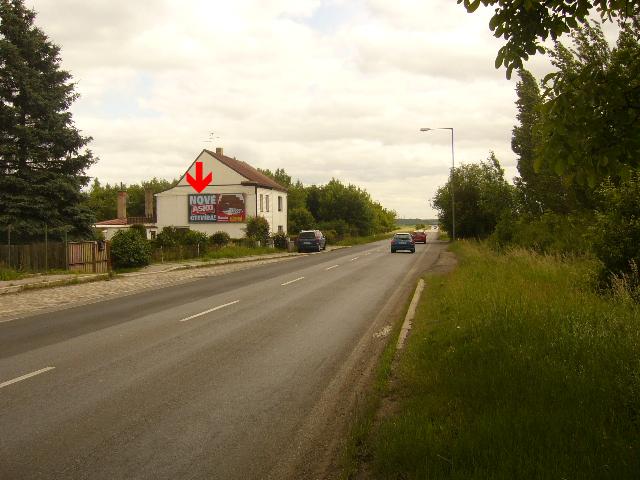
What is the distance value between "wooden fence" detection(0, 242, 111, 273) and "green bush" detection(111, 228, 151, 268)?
0.48 meters

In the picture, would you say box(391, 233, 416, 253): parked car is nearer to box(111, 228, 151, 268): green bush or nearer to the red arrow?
the red arrow

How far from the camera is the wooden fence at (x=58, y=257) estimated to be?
886 inches

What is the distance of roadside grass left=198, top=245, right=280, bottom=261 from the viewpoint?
115ft

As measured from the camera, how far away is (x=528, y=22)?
526 cm

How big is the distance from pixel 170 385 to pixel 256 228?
39422 mm

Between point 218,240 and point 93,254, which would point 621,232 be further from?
point 218,240

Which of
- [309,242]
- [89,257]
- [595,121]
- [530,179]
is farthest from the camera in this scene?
[309,242]

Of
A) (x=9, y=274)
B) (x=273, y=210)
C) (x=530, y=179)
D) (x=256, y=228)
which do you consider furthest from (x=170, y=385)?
(x=273, y=210)

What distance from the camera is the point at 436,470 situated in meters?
3.72

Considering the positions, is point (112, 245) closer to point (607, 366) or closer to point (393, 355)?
point (393, 355)

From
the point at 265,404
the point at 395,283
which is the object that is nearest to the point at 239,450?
the point at 265,404

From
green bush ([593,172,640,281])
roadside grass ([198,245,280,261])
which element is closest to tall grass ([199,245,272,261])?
roadside grass ([198,245,280,261])

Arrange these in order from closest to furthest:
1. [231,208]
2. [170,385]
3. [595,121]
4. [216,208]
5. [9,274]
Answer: [595,121] < [170,385] < [9,274] < [231,208] < [216,208]

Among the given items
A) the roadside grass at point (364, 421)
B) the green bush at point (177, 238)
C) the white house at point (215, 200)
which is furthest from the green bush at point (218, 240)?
the roadside grass at point (364, 421)
